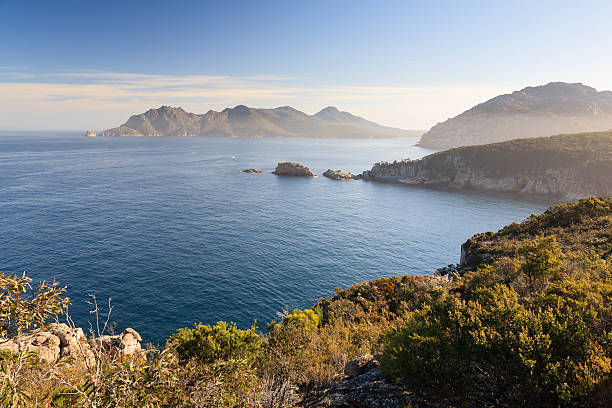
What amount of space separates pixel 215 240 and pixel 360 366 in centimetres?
4467

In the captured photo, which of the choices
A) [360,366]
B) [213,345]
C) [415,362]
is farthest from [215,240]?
[415,362]

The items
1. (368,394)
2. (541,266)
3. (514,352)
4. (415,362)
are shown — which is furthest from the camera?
(541,266)

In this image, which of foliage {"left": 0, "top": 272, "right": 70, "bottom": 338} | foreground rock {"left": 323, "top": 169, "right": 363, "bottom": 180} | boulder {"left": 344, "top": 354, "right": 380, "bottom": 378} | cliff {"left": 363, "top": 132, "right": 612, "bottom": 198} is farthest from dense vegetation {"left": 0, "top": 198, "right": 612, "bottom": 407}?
foreground rock {"left": 323, "top": 169, "right": 363, "bottom": 180}

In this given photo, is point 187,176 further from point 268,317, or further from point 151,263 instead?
point 268,317

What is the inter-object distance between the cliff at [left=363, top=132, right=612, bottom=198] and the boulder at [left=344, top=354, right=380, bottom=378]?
103176 millimetres

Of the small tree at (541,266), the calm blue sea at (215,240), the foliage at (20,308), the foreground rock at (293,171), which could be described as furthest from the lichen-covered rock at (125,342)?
the foreground rock at (293,171)

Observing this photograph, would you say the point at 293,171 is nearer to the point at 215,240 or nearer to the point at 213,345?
the point at 215,240

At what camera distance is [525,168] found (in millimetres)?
103625

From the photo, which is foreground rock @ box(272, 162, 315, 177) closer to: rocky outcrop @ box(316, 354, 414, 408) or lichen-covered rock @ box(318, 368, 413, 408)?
rocky outcrop @ box(316, 354, 414, 408)

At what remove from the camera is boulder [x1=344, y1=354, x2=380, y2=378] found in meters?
13.7

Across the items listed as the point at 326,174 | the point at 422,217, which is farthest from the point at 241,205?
the point at 326,174

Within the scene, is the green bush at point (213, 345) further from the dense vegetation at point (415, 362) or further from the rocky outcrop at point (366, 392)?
the rocky outcrop at point (366, 392)

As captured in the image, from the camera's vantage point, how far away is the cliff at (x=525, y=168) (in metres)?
89.0

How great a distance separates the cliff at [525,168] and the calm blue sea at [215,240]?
43.9 feet
